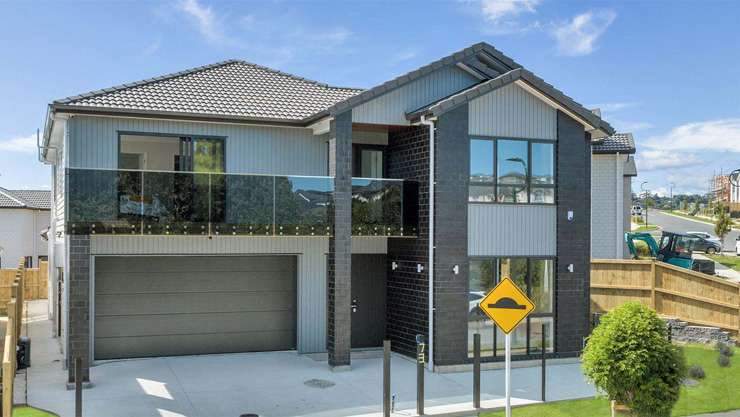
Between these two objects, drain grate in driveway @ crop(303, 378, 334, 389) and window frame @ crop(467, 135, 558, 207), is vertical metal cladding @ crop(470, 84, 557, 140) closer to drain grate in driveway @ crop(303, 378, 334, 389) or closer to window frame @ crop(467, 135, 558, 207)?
window frame @ crop(467, 135, 558, 207)

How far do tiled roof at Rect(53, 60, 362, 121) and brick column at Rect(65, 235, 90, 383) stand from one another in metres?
3.12

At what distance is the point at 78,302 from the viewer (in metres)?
13.7

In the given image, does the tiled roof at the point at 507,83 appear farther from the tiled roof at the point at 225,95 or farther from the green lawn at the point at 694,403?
the green lawn at the point at 694,403

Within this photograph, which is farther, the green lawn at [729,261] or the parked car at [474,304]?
the green lawn at [729,261]

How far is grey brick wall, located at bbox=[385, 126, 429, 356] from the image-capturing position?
15938 millimetres

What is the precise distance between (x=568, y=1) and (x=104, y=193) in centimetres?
1184

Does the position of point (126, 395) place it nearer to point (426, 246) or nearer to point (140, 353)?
point (140, 353)

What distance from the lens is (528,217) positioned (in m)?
16.4

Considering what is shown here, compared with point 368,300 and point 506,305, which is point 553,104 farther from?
point 506,305

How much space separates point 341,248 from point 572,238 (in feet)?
18.2

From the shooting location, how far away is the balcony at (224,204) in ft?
45.9

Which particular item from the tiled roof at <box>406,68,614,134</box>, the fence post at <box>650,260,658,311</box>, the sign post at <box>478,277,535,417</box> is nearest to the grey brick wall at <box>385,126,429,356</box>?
the tiled roof at <box>406,68,614,134</box>

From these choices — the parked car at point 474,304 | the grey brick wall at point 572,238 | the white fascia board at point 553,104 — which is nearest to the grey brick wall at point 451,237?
the parked car at point 474,304

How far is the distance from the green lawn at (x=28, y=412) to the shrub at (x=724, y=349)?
14.4 metres
